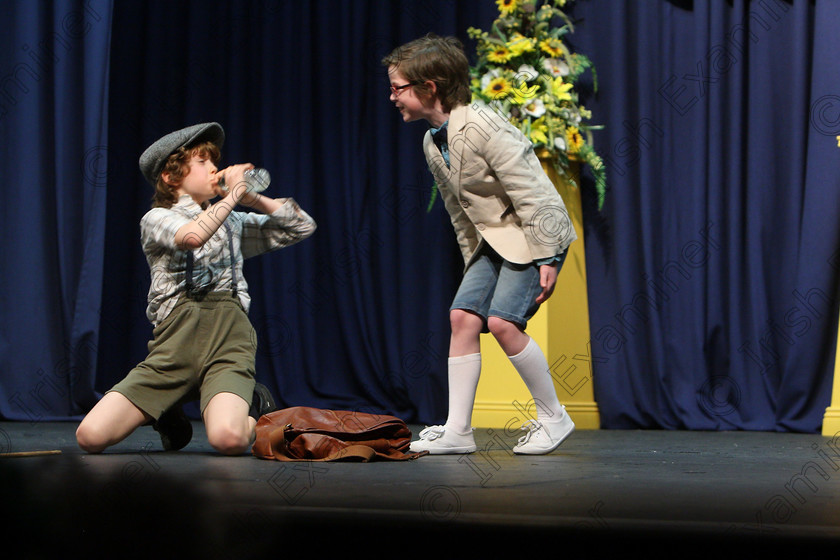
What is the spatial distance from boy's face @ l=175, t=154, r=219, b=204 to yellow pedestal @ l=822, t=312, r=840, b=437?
2154mm

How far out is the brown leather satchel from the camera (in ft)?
7.61

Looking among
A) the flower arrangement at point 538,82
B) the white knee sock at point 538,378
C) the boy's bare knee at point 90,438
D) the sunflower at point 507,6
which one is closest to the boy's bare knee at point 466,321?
the white knee sock at point 538,378

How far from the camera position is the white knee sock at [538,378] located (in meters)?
2.48

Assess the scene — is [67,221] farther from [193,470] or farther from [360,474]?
[360,474]

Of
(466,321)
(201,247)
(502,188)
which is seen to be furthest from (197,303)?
(502,188)

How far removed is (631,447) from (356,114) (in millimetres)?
2136

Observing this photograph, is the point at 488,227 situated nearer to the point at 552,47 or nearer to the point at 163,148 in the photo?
the point at 163,148

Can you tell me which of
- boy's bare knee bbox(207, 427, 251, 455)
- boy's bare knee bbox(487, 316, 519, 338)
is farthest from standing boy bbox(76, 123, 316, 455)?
boy's bare knee bbox(487, 316, 519, 338)

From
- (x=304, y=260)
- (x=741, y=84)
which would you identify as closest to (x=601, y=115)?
(x=741, y=84)

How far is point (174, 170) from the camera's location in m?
2.65

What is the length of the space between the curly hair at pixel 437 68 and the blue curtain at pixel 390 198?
144 centimetres

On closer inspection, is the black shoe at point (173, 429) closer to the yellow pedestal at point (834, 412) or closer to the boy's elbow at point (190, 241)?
the boy's elbow at point (190, 241)

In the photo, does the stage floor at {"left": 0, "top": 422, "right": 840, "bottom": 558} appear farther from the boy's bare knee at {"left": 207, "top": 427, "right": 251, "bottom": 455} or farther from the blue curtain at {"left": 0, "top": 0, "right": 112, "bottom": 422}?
the blue curtain at {"left": 0, "top": 0, "right": 112, "bottom": 422}

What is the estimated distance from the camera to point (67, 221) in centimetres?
414
